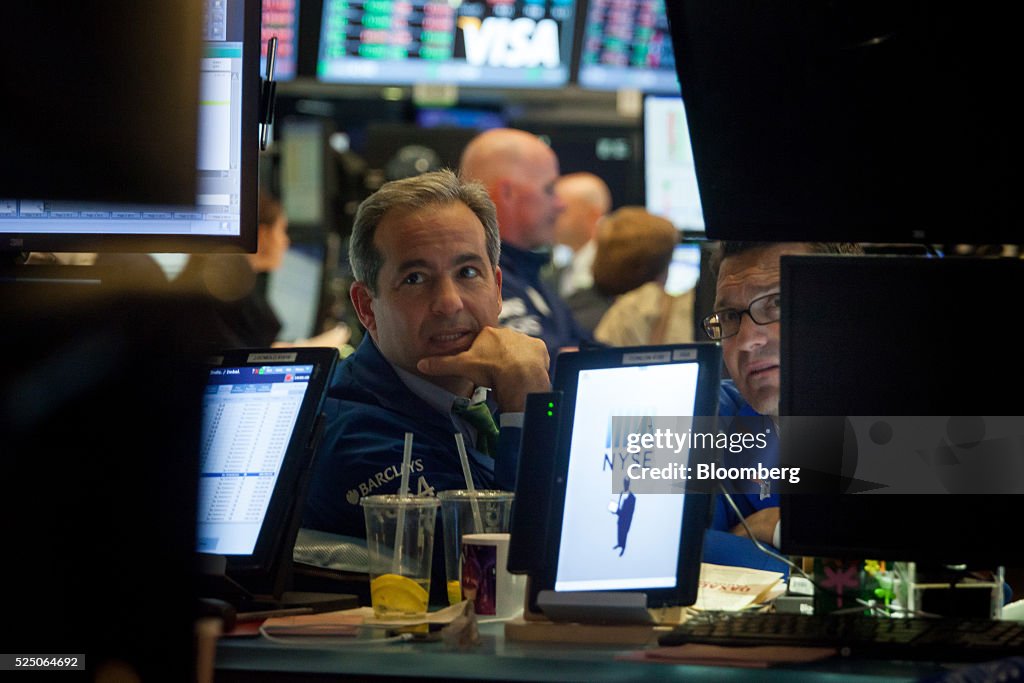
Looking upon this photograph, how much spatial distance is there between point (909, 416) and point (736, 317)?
94 centimetres

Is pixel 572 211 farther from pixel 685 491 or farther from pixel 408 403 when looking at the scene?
pixel 685 491

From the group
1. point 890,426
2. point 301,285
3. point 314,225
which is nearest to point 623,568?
point 890,426

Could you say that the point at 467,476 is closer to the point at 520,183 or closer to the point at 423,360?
the point at 423,360

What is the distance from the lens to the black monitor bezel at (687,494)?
1520 mm

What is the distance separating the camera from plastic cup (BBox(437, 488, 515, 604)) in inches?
70.6

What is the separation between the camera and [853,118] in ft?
4.92

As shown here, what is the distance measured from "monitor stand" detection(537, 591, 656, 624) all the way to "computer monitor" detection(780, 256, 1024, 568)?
0.19 m

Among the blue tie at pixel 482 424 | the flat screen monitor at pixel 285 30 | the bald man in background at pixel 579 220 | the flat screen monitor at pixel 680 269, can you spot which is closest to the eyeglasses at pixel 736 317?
the blue tie at pixel 482 424

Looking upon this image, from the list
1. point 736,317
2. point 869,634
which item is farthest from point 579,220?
point 869,634

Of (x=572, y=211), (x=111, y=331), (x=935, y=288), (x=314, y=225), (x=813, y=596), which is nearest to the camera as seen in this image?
(x=111, y=331)

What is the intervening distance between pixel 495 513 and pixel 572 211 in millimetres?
5812

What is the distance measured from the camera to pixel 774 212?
1.57 meters

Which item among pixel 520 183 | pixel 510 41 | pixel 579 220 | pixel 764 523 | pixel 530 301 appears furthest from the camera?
pixel 579 220

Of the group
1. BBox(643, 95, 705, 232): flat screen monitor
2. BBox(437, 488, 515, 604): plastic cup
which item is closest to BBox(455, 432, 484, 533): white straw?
BBox(437, 488, 515, 604): plastic cup
